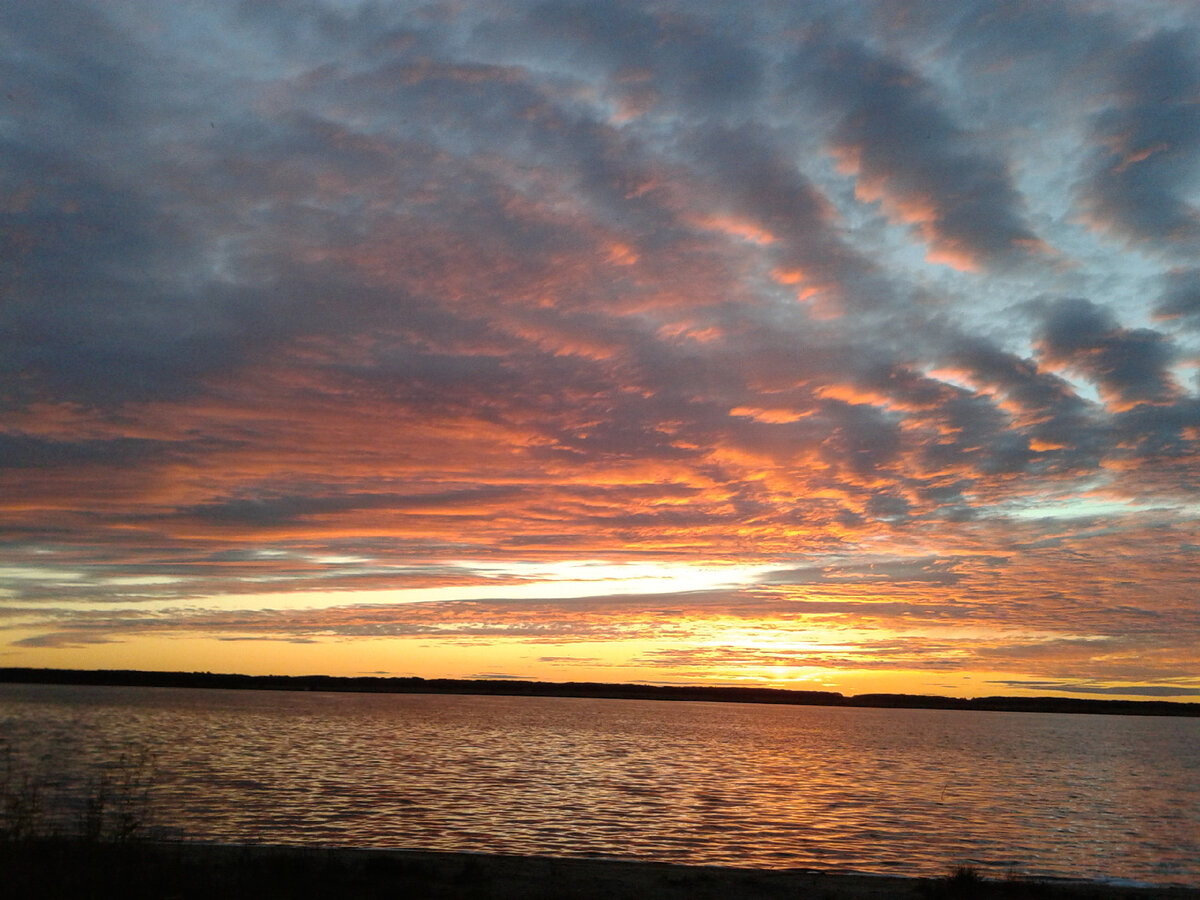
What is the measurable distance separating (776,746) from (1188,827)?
190 feet

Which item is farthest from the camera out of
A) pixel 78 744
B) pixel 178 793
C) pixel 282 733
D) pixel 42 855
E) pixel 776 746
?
pixel 776 746

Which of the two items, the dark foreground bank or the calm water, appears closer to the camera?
the dark foreground bank

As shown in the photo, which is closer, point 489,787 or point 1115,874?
point 1115,874

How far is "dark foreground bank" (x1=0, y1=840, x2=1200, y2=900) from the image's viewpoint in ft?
55.3

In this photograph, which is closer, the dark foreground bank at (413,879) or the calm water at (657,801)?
the dark foreground bank at (413,879)

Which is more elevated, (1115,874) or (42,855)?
(42,855)

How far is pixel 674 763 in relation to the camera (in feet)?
220

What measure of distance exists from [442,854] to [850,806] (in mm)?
24979

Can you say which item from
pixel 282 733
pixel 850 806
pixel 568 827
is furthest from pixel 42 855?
pixel 282 733

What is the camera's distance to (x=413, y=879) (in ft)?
69.5

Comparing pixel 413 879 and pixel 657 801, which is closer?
pixel 413 879

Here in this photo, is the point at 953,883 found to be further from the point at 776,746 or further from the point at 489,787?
the point at 776,746

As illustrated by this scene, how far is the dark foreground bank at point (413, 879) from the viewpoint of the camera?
1686 cm

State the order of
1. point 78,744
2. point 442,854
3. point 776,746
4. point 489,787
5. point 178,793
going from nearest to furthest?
point 442,854, point 178,793, point 489,787, point 78,744, point 776,746
